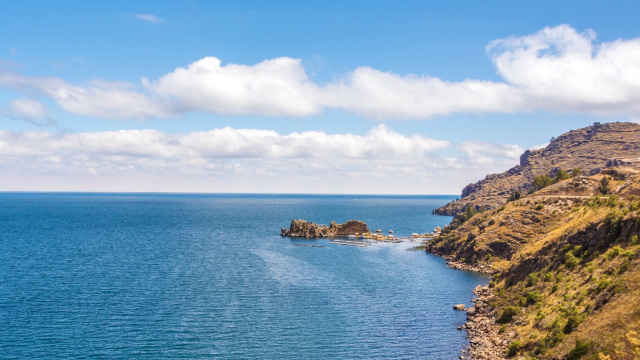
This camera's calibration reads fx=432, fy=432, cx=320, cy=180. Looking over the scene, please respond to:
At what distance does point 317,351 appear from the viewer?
64125 mm

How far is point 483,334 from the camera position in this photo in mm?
69438

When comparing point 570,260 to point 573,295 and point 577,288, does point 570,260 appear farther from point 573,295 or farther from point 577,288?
point 573,295

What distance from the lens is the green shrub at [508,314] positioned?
2847 inches

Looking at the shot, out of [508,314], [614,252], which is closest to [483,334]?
[508,314]

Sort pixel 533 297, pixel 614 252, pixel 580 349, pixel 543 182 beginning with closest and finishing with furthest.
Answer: pixel 580 349 < pixel 614 252 < pixel 533 297 < pixel 543 182

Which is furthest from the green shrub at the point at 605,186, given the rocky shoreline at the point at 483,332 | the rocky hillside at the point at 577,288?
the rocky shoreline at the point at 483,332

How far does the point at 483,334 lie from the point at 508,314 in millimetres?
6663

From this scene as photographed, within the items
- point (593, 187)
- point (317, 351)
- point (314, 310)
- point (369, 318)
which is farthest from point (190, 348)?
point (593, 187)

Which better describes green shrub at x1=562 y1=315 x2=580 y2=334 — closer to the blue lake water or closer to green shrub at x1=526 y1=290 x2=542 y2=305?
the blue lake water

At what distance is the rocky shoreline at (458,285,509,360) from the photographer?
61500 millimetres

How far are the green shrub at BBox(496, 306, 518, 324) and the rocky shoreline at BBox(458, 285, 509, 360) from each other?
4.38 feet

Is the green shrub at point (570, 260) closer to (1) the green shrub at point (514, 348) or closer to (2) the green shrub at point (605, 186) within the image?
(1) the green shrub at point (514, 348)

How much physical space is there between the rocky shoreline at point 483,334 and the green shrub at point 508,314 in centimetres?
133

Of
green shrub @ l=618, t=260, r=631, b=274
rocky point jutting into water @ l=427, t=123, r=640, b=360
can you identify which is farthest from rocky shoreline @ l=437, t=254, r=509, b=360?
green shrub @ l=618, t=260, r=631, b=274
